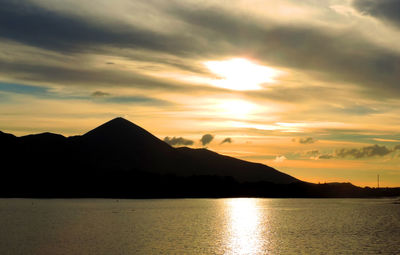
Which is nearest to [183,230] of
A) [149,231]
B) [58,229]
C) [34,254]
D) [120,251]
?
[149,231]

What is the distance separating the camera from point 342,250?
90.6 metres

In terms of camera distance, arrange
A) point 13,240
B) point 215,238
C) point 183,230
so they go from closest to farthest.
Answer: point 13,240 < point 215,238 < point 183,230

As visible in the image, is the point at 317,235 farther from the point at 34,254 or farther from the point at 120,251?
the point at 34,254

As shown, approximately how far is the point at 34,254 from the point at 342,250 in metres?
54.6

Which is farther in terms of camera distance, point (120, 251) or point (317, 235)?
point (317, 235)

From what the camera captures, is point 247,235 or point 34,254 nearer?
point 34,254

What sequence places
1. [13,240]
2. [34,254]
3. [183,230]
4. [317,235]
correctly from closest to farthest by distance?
[34,254] < [13,240] < [317,235] < [183,230]

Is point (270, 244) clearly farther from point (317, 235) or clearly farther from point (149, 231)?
point (149, 231)

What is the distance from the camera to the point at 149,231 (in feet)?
399

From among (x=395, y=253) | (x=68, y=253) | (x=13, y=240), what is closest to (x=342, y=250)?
(x=395, y=253)

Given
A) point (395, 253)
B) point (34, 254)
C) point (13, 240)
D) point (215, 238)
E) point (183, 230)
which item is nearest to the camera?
point (34, 254)

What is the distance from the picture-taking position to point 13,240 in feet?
319

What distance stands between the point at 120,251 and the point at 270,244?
104 feet

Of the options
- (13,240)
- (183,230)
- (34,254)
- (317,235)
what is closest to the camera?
(34,254)
